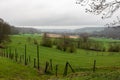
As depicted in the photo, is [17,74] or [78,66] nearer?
[17,74]

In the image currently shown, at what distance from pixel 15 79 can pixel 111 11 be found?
15.5 metres

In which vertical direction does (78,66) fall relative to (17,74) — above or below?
below

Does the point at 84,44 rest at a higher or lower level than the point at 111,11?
lower

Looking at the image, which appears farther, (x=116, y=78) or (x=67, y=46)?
(x=67, y=46)

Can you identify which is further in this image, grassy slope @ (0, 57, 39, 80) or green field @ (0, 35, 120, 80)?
grassy slope @ (0, 57, 39, 80)

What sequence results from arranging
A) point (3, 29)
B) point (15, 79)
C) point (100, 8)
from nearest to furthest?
point (100, 8) < point (15, 79) < point (3, 29)

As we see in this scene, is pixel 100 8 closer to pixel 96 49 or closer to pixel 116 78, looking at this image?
pixel 116 78

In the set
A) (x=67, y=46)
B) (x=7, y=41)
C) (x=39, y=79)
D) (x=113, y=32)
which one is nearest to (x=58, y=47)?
(x=67, y=46)

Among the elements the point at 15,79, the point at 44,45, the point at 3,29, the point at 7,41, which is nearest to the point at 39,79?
the point at 15,79

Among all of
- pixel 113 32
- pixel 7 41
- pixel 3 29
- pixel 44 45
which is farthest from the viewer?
pixel 44 45

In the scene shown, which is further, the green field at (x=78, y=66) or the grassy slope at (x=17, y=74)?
the grassy slope at (x=17, y=74)

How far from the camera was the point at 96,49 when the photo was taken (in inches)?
5797

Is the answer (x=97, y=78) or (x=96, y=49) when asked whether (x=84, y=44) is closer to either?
(x=96, y=49)

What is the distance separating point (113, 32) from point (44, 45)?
116 m
